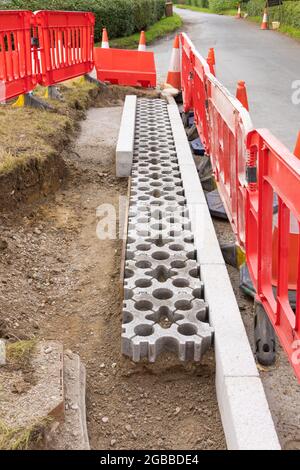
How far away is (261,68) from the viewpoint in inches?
543

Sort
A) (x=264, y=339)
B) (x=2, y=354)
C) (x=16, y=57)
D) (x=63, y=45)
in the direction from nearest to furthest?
(x=2, y=354) < (x=264, y=339) < (x=16, y=57) < (x=63, y=45)

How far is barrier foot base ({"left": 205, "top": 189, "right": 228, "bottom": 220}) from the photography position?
209 inches

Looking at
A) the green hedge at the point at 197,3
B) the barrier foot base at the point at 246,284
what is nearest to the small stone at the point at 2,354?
the barrier foot base at the point at 246,284

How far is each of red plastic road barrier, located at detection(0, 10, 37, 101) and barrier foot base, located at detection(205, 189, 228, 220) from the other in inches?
102

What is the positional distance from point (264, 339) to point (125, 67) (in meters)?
8.47

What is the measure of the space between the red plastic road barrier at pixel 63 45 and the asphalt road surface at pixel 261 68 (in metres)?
2.45

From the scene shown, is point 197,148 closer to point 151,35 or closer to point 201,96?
point 201,96

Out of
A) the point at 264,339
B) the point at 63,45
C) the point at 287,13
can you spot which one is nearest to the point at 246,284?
the point at 264,339

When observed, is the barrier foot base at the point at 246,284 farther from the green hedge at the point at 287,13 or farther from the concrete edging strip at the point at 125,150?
the green hedge at the point at 287,13

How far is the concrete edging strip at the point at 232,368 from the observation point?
8.36ft

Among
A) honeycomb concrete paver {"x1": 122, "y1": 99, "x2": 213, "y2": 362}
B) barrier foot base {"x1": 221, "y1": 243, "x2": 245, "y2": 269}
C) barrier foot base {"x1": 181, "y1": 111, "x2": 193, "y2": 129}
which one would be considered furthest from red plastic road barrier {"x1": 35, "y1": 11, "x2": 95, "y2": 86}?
barrier foot base {"x1": 221, "y1": 243, "x2": 245, "y2": 269}

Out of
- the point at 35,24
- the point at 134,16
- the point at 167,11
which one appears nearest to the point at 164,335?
the point at 35,24

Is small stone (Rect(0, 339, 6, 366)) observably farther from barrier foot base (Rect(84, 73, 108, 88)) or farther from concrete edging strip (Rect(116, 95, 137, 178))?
barrier foot base (Rect(84, 73, 108, 88))

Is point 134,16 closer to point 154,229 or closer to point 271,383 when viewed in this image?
point 154,229
